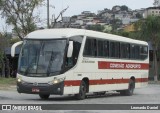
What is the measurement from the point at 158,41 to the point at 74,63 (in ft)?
118

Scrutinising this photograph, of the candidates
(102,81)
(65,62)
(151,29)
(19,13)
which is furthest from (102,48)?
(151,29)

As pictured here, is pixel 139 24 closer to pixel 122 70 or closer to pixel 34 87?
pixel 122 70

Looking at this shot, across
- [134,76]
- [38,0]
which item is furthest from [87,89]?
[38,0]

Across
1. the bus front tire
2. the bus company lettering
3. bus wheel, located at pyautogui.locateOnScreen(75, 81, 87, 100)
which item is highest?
the bus company lettering

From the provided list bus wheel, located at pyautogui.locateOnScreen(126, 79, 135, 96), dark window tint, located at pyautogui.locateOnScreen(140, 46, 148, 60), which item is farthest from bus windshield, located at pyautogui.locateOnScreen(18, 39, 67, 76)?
dark window tint, located at pyautogui.locateOnScreen(140, 46, 148, 60)

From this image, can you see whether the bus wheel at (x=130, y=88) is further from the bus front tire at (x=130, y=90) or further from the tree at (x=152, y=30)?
the tree at (x=152, y=30)

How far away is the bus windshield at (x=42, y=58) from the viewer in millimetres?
22188

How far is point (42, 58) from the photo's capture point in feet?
73.5

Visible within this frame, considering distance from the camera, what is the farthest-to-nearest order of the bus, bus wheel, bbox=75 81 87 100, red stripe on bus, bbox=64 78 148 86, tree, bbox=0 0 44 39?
1. tree, bbox=0 0 44 39
2. bus wheel, bbox=75 81 87 100
3. red stripe on bus, bbox=64 78 148 86
4. the bus

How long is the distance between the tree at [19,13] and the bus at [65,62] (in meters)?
18.2

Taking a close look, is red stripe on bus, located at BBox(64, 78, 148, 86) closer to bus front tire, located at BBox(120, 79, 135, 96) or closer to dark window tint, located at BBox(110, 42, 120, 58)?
bus front tire, located at BBox(120, 79, 135, 96)

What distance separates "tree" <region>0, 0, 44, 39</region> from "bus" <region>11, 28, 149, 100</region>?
18195 millimetres

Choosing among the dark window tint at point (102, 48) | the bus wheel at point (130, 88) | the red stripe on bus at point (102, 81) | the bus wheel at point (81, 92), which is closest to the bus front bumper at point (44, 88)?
the red stripe on bus at point (102, 81)

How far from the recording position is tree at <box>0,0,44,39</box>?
44156mm
